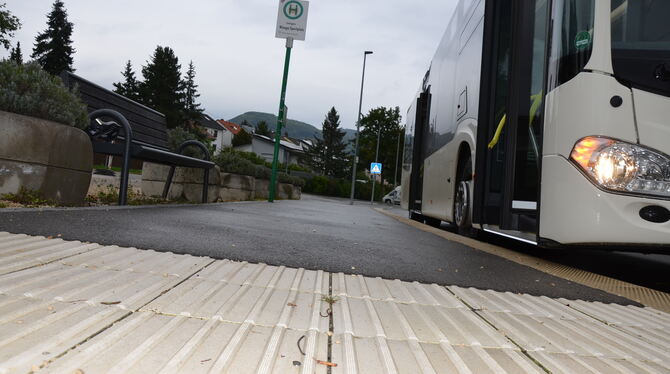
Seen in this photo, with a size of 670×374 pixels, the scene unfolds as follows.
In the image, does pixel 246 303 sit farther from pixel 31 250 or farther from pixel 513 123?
pixel 513 123

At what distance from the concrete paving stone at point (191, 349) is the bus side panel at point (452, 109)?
182 inches

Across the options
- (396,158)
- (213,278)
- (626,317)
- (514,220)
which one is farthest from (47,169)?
(396,158)

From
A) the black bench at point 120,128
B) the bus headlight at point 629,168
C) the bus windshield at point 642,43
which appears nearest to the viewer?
the bus headlight at point 629,168

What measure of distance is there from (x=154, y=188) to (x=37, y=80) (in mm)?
4097

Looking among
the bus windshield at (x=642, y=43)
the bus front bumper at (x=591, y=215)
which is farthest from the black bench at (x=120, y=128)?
the bus windshield at (x=642, y=43)

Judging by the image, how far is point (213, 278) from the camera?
242 centimetres

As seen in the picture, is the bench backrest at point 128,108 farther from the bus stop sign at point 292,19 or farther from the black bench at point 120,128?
the bus stop sign at point 292,19

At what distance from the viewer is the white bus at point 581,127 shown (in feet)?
10.9

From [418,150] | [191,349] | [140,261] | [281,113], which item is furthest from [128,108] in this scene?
[281,113]

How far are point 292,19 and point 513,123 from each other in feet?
34.3

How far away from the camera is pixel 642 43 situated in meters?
3.51

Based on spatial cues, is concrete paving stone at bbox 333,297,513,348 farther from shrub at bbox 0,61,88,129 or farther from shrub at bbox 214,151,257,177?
shrub at bbox 214,151,257,177

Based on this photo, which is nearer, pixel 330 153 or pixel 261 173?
pixel 261 173

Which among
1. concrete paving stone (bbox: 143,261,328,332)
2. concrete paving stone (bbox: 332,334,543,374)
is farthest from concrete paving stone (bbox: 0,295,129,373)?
concrete paving stone (bbox: 332,334,543,374)
